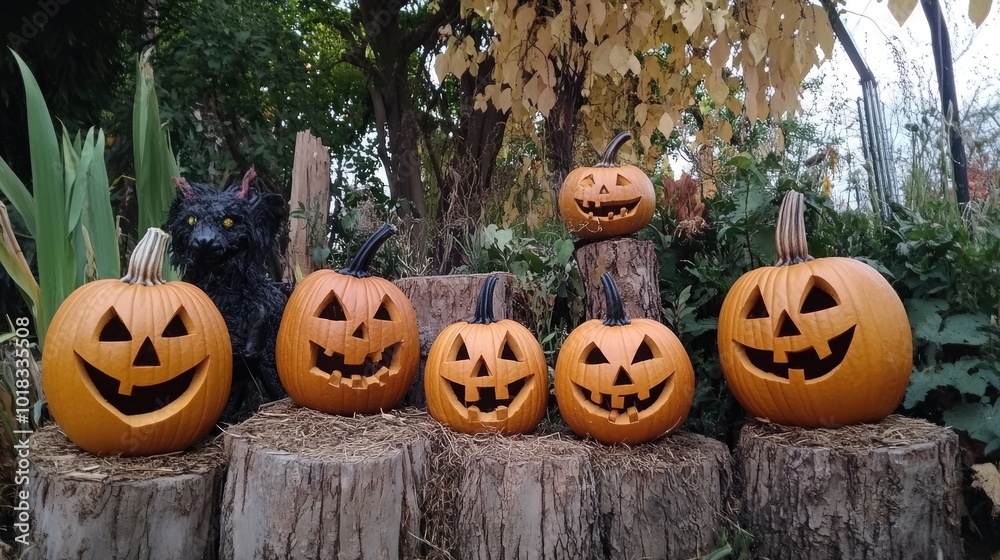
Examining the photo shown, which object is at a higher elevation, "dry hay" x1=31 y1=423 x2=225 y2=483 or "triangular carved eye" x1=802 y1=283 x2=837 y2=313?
"triangular carved eye" x1=802 y1=283 x2=837 y2=313

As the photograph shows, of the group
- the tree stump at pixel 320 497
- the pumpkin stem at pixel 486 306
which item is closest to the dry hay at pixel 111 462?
the tree stump at pixel 320 497

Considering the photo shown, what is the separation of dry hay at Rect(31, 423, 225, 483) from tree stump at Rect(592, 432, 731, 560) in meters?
1.40

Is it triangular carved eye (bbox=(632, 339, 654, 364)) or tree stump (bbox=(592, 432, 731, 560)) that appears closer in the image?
tree stump (bbox=(592, 432, 731, 560))

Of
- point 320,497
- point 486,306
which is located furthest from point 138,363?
point 486,306

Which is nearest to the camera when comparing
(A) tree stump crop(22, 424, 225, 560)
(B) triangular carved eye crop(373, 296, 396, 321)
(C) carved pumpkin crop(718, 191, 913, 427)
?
(A) tree stump crop(22, 424, 225, 560)

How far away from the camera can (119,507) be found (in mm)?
1875

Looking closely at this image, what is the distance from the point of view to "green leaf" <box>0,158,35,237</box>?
2484 mm

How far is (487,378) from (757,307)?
109 cm

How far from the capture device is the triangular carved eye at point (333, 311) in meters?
2.41

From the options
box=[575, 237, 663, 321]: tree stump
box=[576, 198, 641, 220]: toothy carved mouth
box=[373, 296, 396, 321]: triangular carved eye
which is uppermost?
box=[576, 198, 641, 220]: toothy carved mouth

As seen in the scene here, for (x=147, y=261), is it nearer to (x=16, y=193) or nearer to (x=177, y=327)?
(x=177, y=327)

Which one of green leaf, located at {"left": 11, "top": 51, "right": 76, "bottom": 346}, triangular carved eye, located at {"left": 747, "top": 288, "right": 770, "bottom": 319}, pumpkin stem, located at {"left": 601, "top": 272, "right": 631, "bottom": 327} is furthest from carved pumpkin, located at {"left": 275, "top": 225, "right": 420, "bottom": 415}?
triangular carved eye, located at {"left": 747, "top": 288, "right": 770, "bottom": 319}

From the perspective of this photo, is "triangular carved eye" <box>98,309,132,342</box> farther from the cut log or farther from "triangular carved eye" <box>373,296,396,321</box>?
the cut log

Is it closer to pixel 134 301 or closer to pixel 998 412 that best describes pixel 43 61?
pixel 134 301
